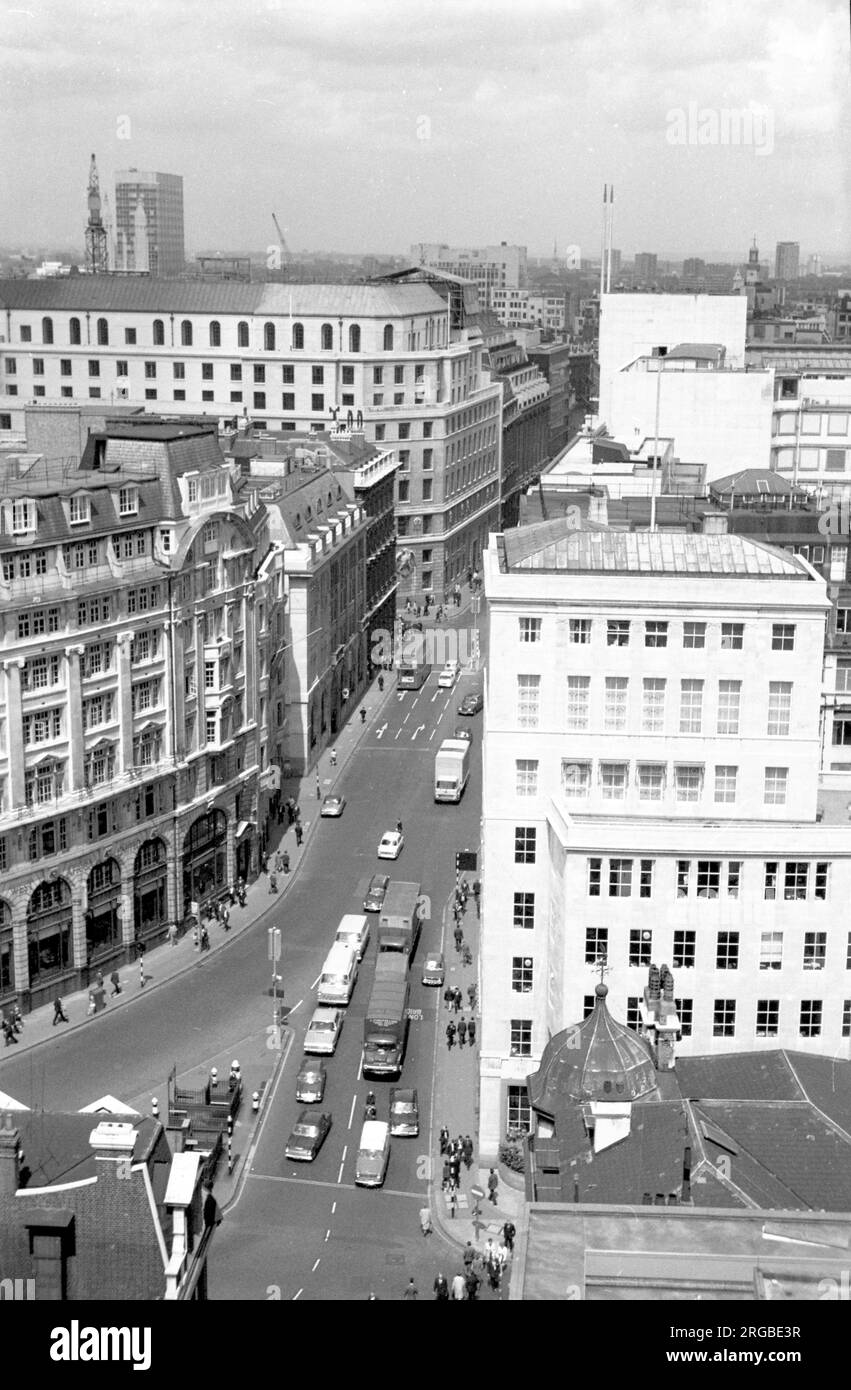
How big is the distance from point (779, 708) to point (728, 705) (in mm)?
1629

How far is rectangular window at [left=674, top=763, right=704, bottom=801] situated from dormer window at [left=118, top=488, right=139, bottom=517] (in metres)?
28.8

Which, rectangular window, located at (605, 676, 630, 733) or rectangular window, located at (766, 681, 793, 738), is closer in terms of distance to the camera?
rectangular window, located at (766, 681, 793, 738)

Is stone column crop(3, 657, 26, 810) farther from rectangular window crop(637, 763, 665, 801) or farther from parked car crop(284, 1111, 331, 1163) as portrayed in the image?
rectangular window crop(637, 763, 665, 801)

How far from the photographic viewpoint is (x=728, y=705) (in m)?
60.6

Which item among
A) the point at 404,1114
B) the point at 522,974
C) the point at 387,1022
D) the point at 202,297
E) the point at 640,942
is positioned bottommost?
the point at 404,1114

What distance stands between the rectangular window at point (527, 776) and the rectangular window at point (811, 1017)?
35.6ft

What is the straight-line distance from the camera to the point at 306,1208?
58656 mm

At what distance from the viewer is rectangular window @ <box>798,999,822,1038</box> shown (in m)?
57.4

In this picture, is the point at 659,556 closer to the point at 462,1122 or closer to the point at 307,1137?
the point at 462,1122

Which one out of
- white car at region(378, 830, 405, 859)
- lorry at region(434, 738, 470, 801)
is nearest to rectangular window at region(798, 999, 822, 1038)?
white car at region(378, 830, 405, 859)

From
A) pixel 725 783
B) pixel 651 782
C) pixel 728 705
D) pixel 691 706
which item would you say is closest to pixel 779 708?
pixel 728 705

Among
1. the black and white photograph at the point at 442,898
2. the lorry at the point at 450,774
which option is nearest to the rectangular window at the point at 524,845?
the black and white photograph at the point at 442,898

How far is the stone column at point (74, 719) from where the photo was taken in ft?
245
